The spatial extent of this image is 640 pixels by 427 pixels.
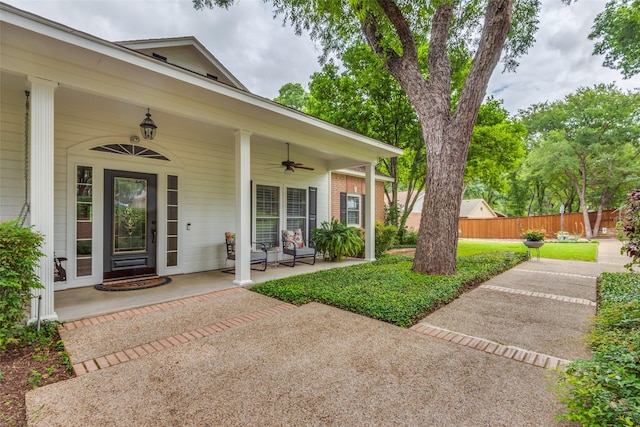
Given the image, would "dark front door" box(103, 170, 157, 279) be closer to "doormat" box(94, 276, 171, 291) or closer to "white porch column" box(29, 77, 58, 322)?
"doormat" box(94, 276, 171, 291)

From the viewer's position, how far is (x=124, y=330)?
3273mm

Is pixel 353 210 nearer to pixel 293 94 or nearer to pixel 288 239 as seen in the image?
pixel 288 239

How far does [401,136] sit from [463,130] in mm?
6971

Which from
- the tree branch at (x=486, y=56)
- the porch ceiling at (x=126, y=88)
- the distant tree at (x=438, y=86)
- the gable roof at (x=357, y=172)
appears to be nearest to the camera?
the porch ceiling at (x=126, y=88)

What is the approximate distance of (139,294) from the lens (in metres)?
4.60

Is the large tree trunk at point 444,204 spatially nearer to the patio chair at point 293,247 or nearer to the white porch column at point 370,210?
the white porch column at point 370,210

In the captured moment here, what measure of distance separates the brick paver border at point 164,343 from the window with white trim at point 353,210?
714 cm

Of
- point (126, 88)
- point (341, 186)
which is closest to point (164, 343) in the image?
point (126, 88)

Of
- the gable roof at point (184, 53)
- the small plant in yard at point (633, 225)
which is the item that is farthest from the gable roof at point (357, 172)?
the small plant in yard at point (633, 225)

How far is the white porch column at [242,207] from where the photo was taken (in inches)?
203

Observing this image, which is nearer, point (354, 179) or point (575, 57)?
point (354, 179)

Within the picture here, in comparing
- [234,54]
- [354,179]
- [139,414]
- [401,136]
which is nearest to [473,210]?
[401,136]

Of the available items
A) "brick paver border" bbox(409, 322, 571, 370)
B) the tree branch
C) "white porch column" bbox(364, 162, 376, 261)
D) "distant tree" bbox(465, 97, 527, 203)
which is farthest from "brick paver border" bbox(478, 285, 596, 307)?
"distant tree" bbox(465, 97, 527, 203)

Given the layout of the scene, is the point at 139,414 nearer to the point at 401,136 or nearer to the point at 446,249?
the point at 446,249
